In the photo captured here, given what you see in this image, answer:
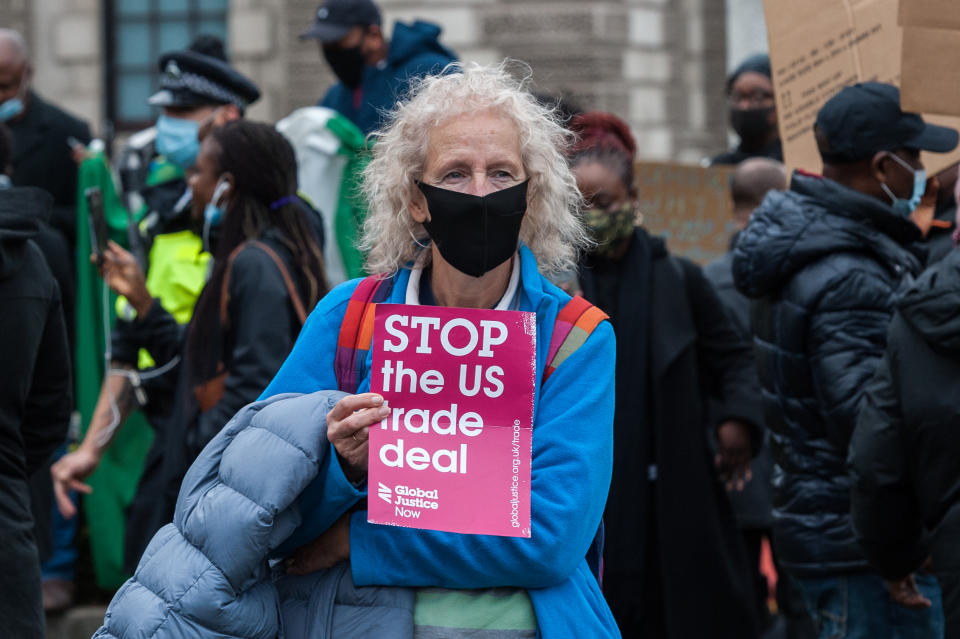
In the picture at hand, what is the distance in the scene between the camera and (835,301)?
12.8 feet

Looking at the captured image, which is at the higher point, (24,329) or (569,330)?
(569,330)

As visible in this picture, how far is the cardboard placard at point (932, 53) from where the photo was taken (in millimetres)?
3527

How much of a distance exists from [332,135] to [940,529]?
4026mm

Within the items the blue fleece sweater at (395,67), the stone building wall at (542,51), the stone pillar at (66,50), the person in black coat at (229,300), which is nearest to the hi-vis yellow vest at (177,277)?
the person in black coat at (229,300)

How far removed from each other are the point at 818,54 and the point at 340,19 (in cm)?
320

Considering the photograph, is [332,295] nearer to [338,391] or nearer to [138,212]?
[338,391]

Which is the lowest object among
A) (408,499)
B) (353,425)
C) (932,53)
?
(408,499)

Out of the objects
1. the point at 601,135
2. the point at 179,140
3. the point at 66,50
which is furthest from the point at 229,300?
the point at 66,50

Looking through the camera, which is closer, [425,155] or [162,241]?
[425,155]

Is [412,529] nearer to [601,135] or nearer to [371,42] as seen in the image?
[601,135]

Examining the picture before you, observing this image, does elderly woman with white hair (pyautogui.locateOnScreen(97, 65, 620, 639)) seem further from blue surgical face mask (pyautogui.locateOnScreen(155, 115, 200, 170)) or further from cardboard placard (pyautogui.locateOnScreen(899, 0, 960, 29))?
blue surgical face mask (pyautogui.locateOnScreen(155, 115, 200, 170))

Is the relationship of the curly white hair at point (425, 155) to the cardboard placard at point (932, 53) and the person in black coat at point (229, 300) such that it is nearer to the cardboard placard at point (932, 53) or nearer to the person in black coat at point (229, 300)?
the cardboard placard at point (932, 53)

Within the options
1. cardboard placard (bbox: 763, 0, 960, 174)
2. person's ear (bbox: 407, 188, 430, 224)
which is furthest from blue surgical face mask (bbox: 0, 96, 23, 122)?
person's ear (bbox: 407, 188, 430, 224)

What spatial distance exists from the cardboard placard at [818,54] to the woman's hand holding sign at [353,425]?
255 cm
